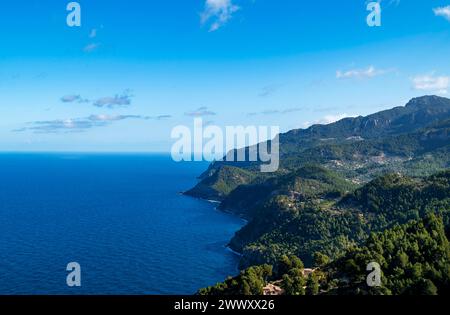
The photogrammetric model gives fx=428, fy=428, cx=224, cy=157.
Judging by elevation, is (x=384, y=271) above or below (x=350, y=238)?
above

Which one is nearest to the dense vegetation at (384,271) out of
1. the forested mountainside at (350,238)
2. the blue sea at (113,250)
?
the forested mountainside at (350,238)

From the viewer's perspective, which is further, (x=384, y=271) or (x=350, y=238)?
(x=350, y=238)

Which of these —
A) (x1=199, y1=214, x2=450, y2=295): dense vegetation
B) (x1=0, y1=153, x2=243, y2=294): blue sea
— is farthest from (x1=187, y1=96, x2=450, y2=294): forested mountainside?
(x1=0, y1=153, x2=243, y2=294): blue sea

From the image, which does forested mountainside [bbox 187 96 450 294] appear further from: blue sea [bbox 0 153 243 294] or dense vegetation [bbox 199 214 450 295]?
blue sea [bbox 0 153 243 294]

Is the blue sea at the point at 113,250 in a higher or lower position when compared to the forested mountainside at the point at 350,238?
lower

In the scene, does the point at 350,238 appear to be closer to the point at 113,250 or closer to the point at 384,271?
the point at 113,250

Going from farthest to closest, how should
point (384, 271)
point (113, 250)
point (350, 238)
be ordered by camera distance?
point (113, 250)
point (350, 238)
point (384, 271)

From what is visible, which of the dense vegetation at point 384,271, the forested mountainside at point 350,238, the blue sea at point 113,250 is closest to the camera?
the dense vegetation at point 384,271

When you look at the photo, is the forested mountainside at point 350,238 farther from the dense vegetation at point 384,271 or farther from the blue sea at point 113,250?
the blue sea at point 113,250

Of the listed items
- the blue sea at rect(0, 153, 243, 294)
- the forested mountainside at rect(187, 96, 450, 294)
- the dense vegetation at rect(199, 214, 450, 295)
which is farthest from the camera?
the blue sea at rect(0, 153, 243, 294)

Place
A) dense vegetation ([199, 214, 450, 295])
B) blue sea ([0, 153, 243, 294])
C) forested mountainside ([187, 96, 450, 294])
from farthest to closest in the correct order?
blue sea ([0, 153, 243, 294]), forested mountainside ([187, 96, 450, 294]), dense vegetation ([199, 214, 450, 295])

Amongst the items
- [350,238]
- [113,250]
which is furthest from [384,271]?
[113,250]
